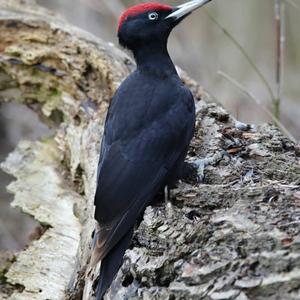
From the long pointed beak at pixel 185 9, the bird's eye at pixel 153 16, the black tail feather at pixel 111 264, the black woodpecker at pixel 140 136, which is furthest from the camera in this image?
the bird's eye at pixel 153 16

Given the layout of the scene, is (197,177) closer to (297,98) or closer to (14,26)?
(14,26)

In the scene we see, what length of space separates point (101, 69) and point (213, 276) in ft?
8.56

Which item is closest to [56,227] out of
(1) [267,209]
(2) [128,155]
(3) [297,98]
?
(2) [128,155]

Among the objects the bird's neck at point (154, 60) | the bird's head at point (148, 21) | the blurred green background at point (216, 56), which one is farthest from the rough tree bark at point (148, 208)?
the blurred green background at point (216, 56)

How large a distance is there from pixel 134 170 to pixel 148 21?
1.07 m

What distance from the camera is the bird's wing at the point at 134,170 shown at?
12.3 feet

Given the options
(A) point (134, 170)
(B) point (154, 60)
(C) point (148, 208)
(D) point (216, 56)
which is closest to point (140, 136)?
(A) point (134, 170)

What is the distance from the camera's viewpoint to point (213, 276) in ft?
9.54

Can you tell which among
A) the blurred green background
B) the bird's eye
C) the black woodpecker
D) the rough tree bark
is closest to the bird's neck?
the black woodpecker

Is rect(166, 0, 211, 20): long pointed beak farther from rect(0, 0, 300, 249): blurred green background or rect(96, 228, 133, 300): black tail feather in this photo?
rect(0, 0, 300, 249): blurred green background

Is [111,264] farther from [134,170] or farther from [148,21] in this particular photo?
[148,21]

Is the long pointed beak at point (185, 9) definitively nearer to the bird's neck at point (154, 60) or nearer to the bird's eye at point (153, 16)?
the bird's eye at point (153, 16)

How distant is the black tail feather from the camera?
3494 millimetres

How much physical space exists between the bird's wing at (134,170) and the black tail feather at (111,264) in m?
0.03
